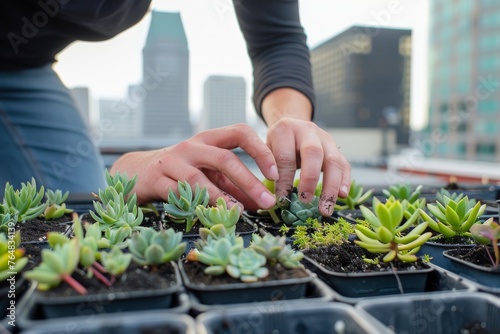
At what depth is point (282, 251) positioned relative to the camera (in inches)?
26.8

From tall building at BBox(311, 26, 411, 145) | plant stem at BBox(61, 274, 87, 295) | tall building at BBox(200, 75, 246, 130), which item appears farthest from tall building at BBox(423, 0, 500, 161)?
plant stem at BBox(61, 274, 87, 295)

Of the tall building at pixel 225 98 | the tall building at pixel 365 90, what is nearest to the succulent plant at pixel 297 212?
the tall building at pixel 225 98

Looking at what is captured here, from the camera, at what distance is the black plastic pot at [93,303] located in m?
0.54

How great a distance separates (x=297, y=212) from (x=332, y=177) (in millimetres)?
124

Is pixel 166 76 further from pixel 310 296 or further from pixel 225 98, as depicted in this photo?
pixel 310 296

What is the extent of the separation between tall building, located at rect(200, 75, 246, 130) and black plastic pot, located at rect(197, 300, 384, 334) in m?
2.68

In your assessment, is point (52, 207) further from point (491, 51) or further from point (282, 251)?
point (491, 51)

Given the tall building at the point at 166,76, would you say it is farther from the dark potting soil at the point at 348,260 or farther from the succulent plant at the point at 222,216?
the dark potting soil at the point at 348,260

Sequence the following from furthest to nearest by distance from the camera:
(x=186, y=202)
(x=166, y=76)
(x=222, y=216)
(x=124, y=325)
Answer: (x=166, y=76) < (x=186, y=202) < (x=222, y=216) < (x=124, y=325)

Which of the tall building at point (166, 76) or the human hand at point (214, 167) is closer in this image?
the human hand at point (214, 167)

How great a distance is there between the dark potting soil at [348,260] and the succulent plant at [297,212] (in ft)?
0.71

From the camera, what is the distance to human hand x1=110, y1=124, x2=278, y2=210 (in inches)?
39.9

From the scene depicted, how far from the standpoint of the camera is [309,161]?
40.8 inches

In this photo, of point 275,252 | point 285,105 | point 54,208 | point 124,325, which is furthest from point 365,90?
point 124,325
